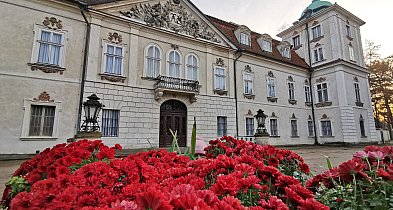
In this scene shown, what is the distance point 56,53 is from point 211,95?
8950 millimetres

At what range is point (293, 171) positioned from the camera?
234 cm

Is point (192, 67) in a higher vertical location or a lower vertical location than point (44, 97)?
higher

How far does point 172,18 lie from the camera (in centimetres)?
1328

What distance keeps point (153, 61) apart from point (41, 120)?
626cm

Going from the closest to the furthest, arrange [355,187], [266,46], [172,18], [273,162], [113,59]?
1. [355,187]
2. [273,162]
3. [113,59]
4. [172,18]
5. [266,46]

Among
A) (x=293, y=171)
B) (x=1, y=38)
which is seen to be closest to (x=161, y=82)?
A: (x=1, y=38)

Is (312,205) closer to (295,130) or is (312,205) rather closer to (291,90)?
(295,130)

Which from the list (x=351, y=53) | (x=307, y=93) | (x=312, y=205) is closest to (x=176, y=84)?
(x=312, y=205)

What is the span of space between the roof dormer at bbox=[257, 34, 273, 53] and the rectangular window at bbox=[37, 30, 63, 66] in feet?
50.7

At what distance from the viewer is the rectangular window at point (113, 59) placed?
1098cm

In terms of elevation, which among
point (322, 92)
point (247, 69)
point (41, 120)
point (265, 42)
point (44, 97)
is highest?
point (265, 42)

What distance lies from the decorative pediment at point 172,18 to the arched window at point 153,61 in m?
1.46

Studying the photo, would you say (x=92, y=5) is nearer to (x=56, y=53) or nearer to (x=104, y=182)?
(x=56, y=53)

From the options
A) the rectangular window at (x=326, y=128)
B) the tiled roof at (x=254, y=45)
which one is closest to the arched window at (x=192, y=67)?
the tiled roof at (x=254, y=45)
